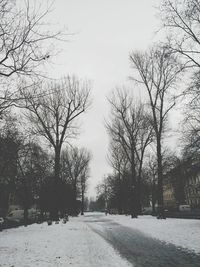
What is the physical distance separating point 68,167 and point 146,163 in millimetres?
17629

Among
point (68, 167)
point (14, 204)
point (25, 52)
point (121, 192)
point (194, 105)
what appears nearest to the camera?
point (25, 52)

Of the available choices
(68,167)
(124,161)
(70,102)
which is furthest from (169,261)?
(68,167)

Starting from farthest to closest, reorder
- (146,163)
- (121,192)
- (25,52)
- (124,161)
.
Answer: (146,163) < (121,192) < (124,161) < (25,52)

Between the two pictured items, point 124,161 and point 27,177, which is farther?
point 124,161

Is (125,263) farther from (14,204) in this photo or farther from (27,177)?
(14,204)

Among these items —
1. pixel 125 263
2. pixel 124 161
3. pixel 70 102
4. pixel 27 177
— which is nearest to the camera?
pixel 125 263

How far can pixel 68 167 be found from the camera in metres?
68.1

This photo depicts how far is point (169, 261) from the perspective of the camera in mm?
9227

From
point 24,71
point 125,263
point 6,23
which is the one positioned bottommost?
point 125,263

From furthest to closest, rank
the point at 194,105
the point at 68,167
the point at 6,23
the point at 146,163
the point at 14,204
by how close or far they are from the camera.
A: the point at 14,204
the point at 146,163
the point at 68,167
the point at 194,105
the point at 6,23

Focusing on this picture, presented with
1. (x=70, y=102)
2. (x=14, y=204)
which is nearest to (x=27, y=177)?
(x=70, y=102)

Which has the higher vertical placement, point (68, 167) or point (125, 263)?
point (68, 167)

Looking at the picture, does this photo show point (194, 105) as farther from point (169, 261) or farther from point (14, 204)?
point (14, 204)

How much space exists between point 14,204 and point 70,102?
6247 cm
